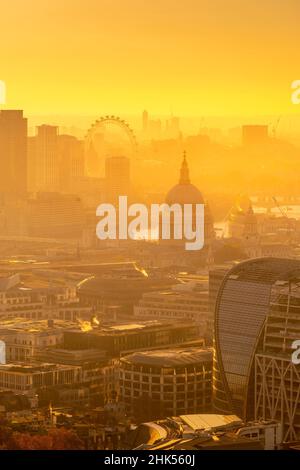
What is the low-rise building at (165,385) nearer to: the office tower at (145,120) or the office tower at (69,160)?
the office tower at (145,120)

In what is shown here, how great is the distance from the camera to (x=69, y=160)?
52.9 metres

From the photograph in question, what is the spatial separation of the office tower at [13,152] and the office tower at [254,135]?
593 centimetres

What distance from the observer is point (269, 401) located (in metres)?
18.0

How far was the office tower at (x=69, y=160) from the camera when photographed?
2060 inches

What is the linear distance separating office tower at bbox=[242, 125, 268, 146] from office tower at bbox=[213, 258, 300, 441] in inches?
981

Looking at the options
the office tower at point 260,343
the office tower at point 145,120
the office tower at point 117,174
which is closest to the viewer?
the office tower at point 260,343

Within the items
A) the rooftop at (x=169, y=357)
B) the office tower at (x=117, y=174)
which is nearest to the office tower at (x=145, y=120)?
the office tower at (x=117, y=174)

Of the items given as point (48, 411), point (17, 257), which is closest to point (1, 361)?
point (48, 411)

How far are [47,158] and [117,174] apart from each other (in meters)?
2.10

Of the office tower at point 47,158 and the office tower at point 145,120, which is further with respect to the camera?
the office tower at point 47,158

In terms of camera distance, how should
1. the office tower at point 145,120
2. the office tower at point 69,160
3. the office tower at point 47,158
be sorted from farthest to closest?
the office tower at point 69,160 → the office tower at point 47,158 → the office tower at point 145,120
